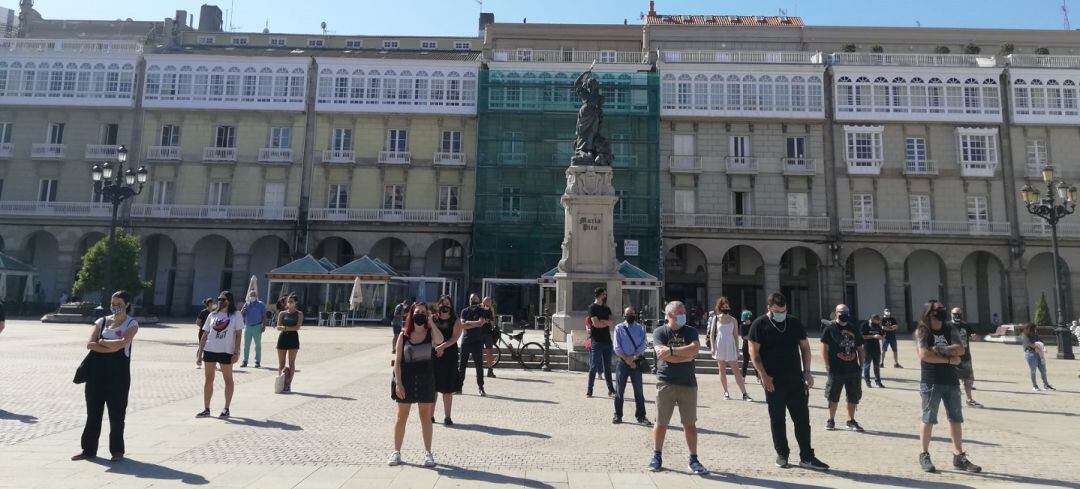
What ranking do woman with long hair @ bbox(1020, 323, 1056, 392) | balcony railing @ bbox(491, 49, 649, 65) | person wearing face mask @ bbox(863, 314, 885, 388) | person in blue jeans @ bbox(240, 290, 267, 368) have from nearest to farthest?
person wearing face mask @ bbox(863, 314, 885, 388) → woman with long hair @ bbox(1020, 323, 1056, 392) → person in blue jeans @ bbox(240, 290, 267, 368) → balcony railing @ bbox(491, 49, 649, 65)

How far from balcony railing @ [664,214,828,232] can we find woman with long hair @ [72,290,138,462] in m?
31.7

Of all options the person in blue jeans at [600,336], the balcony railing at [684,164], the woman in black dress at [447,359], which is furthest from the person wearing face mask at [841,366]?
the balcony railing at [684,164]

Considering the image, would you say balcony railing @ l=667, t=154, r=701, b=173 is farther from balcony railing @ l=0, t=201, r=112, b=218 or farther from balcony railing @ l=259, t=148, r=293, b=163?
balcony railing @ l=0, t=201, r=112, b=218

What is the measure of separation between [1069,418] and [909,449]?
478cm

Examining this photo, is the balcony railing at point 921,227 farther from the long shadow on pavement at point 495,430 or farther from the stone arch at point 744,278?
the long shadow on pavement at point 495,430

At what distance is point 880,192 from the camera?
117ft

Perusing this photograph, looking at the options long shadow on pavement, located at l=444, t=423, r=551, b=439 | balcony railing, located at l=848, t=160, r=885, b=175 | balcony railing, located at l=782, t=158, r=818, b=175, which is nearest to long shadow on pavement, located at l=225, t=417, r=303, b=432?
long shadow on pavement, located at l=444, t=423, r=551, b=439

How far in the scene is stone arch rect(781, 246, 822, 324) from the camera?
37500mm

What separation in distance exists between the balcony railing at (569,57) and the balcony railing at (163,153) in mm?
20311

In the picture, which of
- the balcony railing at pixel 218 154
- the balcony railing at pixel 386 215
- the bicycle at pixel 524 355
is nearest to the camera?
the bicycle at pixel 524 355

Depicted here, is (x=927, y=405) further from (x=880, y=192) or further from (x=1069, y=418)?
(x=880, y=192)

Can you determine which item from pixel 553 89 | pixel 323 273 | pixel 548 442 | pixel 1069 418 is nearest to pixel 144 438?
pixel 548 442

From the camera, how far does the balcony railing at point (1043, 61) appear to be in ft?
119

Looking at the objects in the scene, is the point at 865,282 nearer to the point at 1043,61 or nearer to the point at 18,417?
the point at 1043,61
